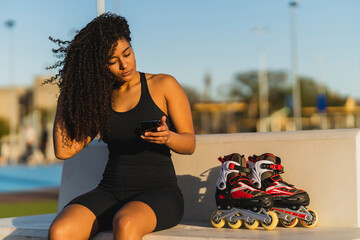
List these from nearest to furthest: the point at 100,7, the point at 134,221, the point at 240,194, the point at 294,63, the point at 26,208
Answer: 1. the point at 134,221
2. the point at 240,194
3. the point at 100,7
4. the point at 26,208
5. the point at 294,63

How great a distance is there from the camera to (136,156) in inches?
125

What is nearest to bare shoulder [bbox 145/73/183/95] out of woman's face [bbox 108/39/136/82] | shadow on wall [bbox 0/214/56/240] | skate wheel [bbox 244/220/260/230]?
woman's face [bbox 108/39/136/82]

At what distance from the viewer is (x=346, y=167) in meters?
3.32

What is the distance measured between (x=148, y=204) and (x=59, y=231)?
0.50 m

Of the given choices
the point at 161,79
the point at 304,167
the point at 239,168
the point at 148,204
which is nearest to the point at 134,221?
the point at 148,204

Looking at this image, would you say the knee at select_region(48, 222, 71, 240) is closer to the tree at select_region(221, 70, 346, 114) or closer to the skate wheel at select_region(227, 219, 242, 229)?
the skate wheel at select_region(227, 219, 242, 229)

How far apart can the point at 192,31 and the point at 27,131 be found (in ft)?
105

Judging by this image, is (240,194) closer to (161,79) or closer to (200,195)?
(200,195)

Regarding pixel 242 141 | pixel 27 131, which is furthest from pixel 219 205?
pixel 27 131

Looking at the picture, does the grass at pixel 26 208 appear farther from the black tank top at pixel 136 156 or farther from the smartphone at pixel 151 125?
the smartphone at pixel 151 125

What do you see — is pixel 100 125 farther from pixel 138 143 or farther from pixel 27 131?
pixel 27 131

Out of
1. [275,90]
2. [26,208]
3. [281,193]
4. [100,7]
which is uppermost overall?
[275,90]

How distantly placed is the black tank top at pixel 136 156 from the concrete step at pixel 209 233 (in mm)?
307

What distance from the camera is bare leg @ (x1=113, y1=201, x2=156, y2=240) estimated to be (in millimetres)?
2637
